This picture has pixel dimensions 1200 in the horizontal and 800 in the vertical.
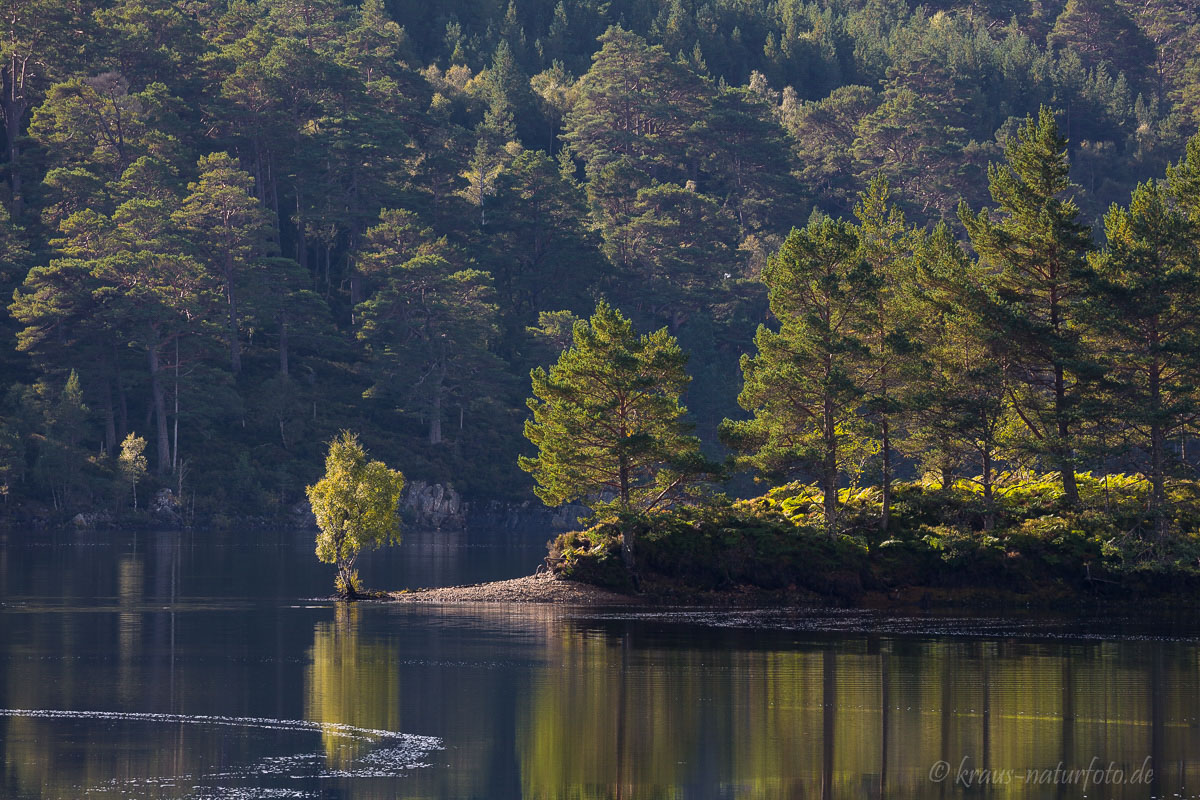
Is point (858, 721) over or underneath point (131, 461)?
underneath

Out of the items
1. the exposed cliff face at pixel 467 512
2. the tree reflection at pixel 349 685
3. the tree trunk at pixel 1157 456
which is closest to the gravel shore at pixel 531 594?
the tree reflection at pixel 349 685

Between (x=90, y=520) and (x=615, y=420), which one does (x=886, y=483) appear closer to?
(x=615, y=420)

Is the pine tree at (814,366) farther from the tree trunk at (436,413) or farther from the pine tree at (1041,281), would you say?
the tree trunk at (436,413)

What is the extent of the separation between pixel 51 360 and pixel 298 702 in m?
101

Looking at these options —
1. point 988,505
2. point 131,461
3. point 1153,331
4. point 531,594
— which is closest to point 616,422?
point 531,594

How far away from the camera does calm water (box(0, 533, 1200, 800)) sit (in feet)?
101

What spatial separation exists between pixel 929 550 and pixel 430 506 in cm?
7828

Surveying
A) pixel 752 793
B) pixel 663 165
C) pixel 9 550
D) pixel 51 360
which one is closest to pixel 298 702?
pixel 752 793

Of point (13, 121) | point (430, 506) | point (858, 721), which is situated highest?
point (13, 121)

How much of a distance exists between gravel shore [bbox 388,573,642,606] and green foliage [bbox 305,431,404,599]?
2.80 m

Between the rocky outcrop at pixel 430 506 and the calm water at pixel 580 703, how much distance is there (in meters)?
75.1

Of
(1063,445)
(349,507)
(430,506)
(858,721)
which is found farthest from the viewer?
(430,506)

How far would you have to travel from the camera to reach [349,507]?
219ft

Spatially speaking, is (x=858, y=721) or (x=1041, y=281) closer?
(x=858, y=721)
